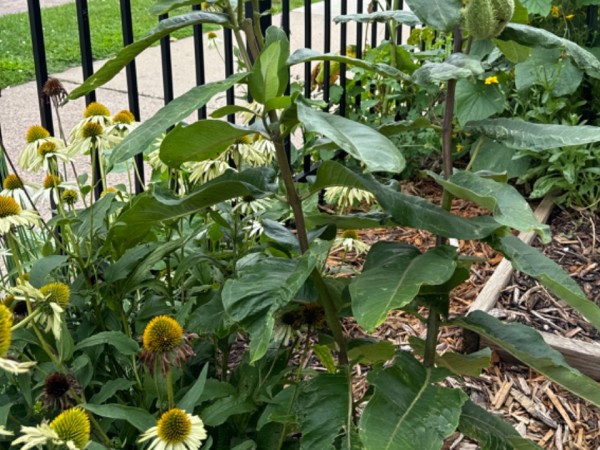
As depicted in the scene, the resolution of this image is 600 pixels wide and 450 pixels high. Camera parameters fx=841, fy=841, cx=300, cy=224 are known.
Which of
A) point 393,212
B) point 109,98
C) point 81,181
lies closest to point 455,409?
point 393,212

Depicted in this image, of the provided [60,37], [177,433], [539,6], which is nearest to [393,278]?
[177,433]

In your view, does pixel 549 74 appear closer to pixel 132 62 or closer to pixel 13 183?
pixel 132 62

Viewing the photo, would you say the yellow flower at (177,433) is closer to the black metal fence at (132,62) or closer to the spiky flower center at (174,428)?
the spiky flower center at (174,428)

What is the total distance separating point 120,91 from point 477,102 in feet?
11.8

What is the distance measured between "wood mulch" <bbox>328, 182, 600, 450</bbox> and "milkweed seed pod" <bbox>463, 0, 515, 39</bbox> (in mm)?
623

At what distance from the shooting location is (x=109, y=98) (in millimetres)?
6410

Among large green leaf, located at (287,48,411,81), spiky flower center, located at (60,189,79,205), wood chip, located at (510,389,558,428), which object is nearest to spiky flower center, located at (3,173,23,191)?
spiky flower center, located at (60,189,79,205)

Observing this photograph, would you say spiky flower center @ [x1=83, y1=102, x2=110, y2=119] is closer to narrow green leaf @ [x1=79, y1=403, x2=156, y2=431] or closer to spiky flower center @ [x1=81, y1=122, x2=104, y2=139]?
spiky flower center @ [x1=81, y1=122, x2=104, y2=139]

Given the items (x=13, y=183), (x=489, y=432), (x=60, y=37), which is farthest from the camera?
(x=60, y=37)

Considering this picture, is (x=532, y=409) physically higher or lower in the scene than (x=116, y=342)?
lower

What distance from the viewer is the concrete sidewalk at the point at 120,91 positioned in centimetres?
574

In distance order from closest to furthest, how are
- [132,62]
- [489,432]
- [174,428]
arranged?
[174,428]
[489,432]
[132,62]

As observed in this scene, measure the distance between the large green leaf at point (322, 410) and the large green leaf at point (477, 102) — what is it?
2.23 m

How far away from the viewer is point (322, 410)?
5.81 ft
